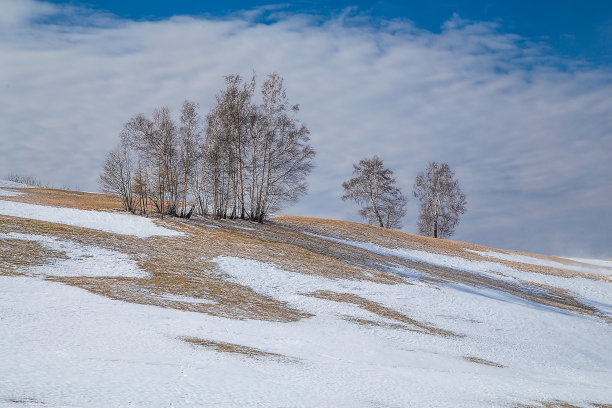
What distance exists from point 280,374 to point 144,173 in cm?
2728

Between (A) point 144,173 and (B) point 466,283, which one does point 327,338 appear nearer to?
(B) point 466,283

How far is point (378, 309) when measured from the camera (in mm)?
17219

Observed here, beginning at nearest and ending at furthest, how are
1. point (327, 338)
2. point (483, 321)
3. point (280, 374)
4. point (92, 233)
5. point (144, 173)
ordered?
point (280, 374) < point (327, 338) < point (483, 321) < point (92, 233) < point (144, 173)

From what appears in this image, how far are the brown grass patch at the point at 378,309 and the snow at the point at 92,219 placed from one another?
1149cm

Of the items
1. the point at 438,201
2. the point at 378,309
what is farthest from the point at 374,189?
the point at 378,309

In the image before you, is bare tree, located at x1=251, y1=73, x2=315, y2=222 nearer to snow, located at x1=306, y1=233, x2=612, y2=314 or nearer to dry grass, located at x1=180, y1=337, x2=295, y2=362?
snow, located at x1=306, y1=233, x2=612, y2=314

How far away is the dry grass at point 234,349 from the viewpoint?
881cm

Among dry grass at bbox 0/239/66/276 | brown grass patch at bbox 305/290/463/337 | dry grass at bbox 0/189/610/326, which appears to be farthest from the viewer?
brown grass patch at bbox 305/290/463/337

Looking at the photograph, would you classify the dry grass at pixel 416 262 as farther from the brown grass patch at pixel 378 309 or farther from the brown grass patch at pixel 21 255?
the brown grass patch at pixel 21 255

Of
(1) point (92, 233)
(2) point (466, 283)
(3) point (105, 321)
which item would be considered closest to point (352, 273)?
(2) point (466, 283)

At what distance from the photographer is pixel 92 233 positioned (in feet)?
75.3

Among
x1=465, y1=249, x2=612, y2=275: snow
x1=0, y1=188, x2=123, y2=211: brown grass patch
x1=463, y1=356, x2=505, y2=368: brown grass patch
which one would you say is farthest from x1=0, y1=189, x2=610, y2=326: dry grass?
x1=465, y1=249, x2=612, y2=275: snow

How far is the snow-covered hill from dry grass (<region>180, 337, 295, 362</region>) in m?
0.07

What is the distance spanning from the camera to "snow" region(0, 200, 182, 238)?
998 inches
